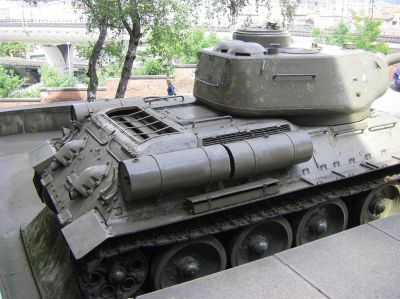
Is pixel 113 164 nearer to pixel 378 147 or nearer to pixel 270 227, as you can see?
pixel 270 227

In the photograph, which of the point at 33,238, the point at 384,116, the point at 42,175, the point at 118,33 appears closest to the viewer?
the point at 42,175

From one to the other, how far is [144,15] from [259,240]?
883 cm

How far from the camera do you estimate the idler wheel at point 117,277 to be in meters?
5.25

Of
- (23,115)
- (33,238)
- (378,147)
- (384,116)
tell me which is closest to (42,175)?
(33,238)

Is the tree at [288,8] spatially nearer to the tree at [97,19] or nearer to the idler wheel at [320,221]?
the tree at [97,19]

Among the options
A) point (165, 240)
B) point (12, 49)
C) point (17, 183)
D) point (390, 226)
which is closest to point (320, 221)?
point (390, 226)

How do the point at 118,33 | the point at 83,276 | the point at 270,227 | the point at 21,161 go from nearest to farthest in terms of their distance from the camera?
the point at 83,276 → the point at 270,227 → the point at 21,161 → the point at 118,33

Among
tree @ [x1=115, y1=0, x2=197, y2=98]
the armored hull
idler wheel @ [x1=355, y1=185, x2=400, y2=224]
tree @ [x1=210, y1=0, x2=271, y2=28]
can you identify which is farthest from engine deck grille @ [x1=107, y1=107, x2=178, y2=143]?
tree @ [x1=210, y1=0, x2=271, y2=28]

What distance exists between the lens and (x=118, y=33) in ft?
46.7

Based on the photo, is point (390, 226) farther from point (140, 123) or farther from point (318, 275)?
point (140, 123)

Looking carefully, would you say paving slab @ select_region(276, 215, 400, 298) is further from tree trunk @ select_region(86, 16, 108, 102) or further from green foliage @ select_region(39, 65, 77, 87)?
green foliage @ select_region(39, 65, 77, 87)

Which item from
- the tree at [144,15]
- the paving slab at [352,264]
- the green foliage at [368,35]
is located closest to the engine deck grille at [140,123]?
the paving slab at [352,264]

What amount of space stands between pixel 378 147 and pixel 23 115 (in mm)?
9865

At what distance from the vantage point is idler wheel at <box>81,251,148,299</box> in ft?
17.2
